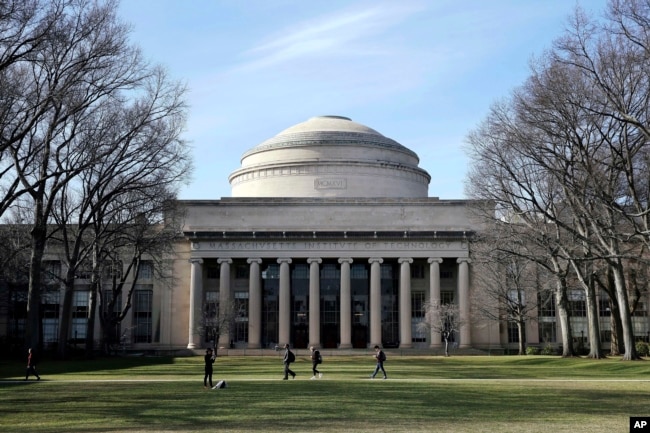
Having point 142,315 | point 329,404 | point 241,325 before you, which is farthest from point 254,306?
point 329,404

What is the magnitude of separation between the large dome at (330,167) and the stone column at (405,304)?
13.1 m

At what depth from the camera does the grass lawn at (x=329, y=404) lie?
62.8 feet

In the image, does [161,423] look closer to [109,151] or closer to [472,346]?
[109,151]

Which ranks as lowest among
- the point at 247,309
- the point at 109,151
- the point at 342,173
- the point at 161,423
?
the point at 161,423

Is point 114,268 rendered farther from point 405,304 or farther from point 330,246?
point 405,304

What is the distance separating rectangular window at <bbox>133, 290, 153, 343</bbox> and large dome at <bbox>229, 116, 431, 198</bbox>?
727 inches

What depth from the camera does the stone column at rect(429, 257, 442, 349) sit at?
78419 millimetres

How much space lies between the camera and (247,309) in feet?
278

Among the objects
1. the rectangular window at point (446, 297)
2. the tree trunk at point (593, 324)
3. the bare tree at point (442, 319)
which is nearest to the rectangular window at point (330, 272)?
the bare tree at point (442, 319)

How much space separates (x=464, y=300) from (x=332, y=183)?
21118mm

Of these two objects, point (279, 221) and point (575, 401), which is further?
point (279, 221)

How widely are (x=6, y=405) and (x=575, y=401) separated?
17.8 metres

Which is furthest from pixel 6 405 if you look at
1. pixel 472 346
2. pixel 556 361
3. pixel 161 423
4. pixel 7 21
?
pixel 472 346

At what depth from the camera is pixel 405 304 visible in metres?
82.1
